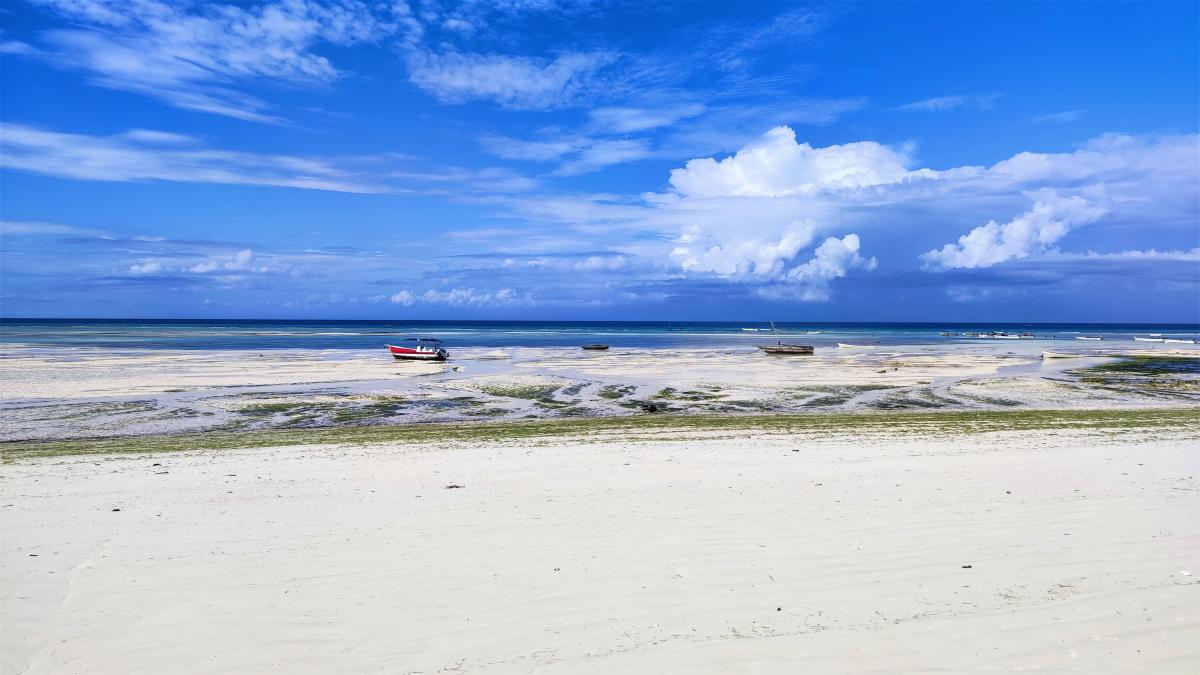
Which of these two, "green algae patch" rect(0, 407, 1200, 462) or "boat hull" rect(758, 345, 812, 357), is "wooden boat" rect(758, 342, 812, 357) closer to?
"boat hull" rect(758, 345, 812, 357)

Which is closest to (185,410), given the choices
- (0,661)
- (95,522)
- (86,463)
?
(86,463)

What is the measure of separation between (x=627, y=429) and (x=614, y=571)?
43.3 ft

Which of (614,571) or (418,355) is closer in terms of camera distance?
(614,571)

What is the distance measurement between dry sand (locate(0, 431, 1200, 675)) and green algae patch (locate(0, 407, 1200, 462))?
5.20m

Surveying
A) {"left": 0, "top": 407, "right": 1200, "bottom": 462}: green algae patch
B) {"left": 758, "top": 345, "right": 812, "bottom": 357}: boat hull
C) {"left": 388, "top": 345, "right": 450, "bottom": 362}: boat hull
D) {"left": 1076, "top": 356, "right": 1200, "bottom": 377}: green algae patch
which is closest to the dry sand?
{"left": 0, "top": 407, "right": 1200, "bottom": 462}: green algae patch

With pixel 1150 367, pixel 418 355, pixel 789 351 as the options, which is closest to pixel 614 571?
pixel 418 355

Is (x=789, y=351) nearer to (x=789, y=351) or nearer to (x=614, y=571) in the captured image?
(x=789, y=351)

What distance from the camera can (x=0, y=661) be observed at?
5922 mm

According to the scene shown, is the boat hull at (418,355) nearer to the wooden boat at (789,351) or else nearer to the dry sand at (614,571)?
the wooden boat at (789,351)

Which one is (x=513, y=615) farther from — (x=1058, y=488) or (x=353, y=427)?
(x=353, y=427)

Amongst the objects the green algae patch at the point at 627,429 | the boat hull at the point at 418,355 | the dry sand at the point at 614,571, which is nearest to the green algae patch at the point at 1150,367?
the green algae patch at the point at 627,429

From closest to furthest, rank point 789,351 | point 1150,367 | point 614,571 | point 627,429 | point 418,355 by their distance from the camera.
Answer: point 614,571, point 627,429, point 1150,367, point 418,355, point 789,351

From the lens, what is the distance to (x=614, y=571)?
771cm

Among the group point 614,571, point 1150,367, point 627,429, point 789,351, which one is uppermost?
point 789,351
